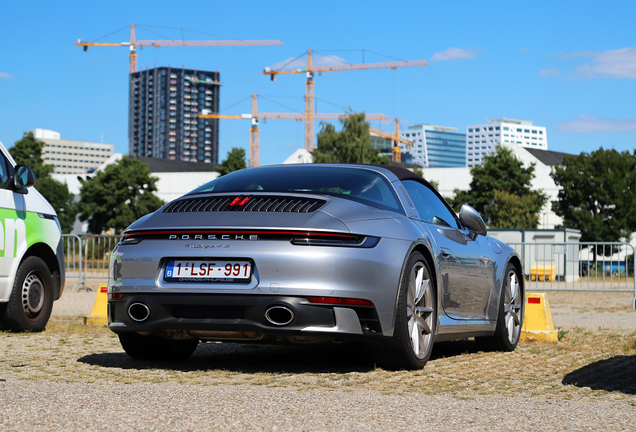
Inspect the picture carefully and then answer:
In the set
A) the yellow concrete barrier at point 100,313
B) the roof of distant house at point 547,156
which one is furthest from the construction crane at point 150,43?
the yellow concrete barrier at point 100,313

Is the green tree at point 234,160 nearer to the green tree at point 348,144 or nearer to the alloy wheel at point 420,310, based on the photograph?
the green tree at point 348,144

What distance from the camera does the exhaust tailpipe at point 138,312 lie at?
5.23 meters

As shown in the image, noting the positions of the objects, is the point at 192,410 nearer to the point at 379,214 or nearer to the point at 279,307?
the point at 279,307

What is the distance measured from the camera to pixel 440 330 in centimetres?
598

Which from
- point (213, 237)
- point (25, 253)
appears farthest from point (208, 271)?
point (25, 253)

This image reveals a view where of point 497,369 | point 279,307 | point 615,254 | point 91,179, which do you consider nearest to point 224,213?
point 279,307

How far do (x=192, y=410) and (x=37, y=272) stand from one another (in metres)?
5.22

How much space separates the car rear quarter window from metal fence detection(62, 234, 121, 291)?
537 inches

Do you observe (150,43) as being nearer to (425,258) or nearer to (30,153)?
(30,153)

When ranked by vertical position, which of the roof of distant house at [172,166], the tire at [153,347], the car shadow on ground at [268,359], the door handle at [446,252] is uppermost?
the roof of distant house at [172,166]

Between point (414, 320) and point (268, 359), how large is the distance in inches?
50.5

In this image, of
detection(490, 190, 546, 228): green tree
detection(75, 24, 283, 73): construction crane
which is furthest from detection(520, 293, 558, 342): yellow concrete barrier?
detection(75, 24, 283, 73): construction crane

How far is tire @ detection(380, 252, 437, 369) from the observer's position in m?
5.27

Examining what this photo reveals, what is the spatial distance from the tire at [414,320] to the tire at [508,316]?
1555 millimetres
